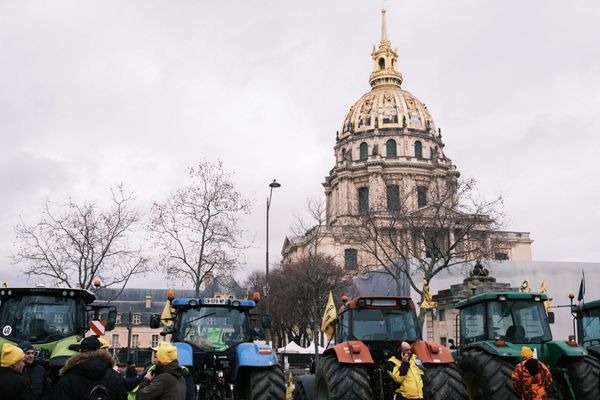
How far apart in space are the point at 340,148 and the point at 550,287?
59.6 metres

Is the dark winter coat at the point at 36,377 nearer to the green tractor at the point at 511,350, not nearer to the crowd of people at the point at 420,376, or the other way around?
the crowd of people at the point at 420,376

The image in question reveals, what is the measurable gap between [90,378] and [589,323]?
12.0m

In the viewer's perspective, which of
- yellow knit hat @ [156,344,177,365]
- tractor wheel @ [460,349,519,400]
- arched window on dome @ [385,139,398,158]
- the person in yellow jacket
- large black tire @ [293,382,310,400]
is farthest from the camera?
arched window on dome @ [385,139,398,158]

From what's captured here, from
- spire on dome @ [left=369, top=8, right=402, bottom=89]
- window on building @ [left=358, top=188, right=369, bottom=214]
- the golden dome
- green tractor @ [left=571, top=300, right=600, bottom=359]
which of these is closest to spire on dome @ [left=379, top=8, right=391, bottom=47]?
spire on dome @ [left=369, top=8, right=402, bottom=89]

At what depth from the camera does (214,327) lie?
11.1m

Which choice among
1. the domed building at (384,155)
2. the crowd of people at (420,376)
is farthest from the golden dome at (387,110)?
the crowd of people at (420,376)

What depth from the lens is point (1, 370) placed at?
5.81 meters

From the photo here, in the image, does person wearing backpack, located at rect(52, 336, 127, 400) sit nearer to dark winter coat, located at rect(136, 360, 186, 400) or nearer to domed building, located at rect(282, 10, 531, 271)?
dark winter coat, located at rect(136, 360, 186, 400)

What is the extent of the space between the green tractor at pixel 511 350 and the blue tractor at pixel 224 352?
342cm

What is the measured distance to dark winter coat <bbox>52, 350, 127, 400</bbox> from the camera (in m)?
5.71

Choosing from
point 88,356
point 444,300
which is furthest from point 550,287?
point 88,356

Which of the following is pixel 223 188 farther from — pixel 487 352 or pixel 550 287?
pixel 550 287

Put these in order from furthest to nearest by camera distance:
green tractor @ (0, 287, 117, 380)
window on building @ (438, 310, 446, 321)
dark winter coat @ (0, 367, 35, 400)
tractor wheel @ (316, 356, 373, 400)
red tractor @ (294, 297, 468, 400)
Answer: window on building @ (438, 310, 446, 321) → green tractor @ (0, 287, 117, 380) → tractor wheel @ (316, 356, 373, 400) → red tractor @ (294, 297, 468, 400) → dark winter coat @ (0, 367, 35, 400)

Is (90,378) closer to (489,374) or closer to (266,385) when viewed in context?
(266,385)
